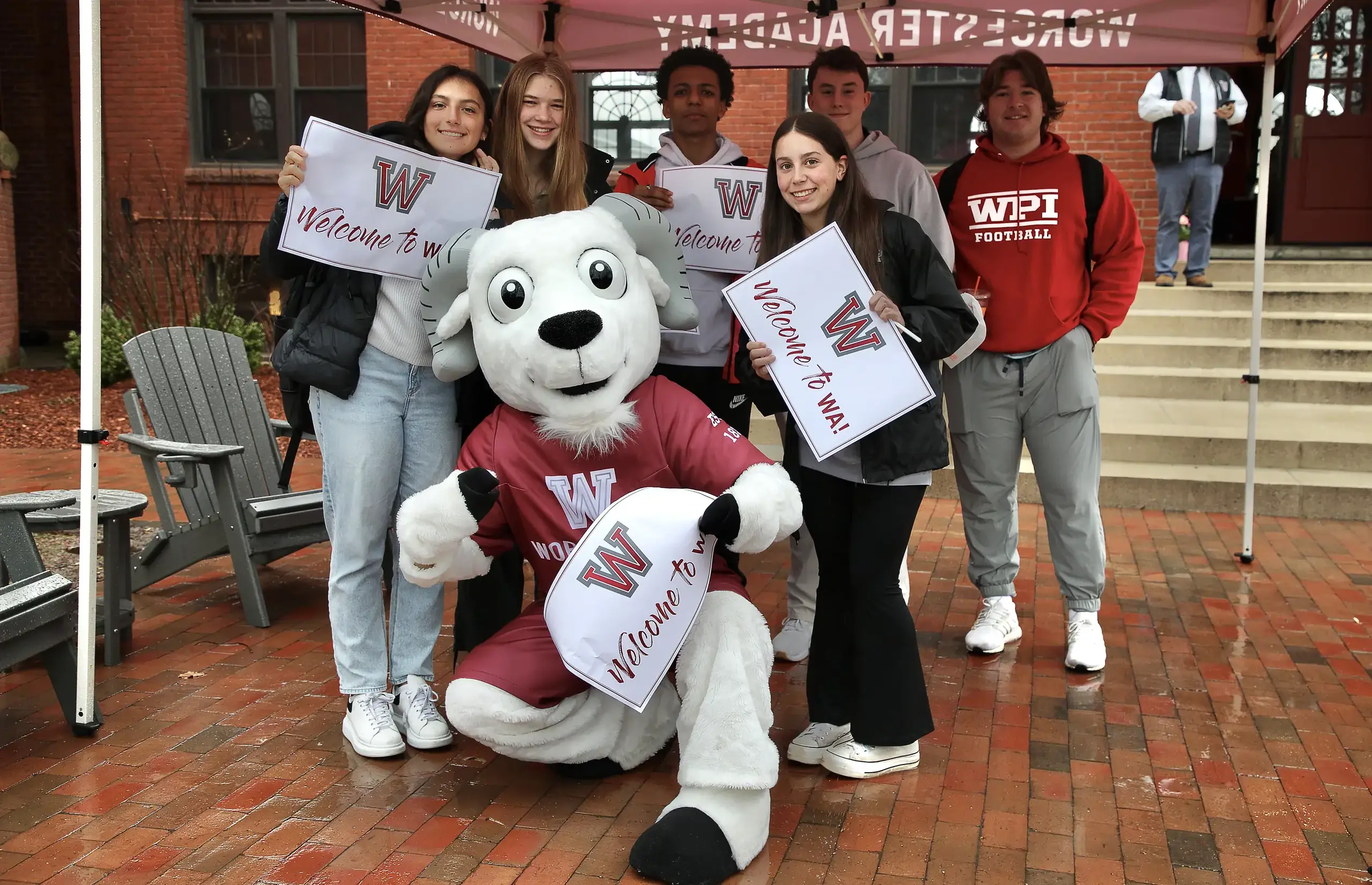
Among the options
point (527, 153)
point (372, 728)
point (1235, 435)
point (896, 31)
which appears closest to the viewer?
point (372, 728)

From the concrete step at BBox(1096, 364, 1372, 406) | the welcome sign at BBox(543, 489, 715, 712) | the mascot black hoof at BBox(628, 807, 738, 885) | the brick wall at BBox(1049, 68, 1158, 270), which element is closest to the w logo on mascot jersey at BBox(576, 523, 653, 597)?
the welcome sign at BBox(543, 489, 715, 712)

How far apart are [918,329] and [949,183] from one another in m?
1.42

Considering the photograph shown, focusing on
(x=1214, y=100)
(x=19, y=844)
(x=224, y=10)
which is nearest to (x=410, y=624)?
(x=19, y=844)

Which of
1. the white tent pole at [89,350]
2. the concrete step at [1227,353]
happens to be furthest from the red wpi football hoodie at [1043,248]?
the concrete step at [1227,353]

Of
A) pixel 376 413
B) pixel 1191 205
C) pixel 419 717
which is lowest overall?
pixel 419 717

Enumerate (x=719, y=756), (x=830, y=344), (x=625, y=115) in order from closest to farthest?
(x=719, y=756) → (x=830, y=344) → (x=625, y=115)

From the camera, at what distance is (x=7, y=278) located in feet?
41.8

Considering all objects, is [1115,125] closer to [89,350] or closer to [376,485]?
[376,485]

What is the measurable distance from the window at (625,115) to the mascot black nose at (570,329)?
942 cm

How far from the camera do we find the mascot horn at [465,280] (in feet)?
11.6

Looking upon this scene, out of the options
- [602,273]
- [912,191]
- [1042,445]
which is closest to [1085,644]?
[1042,445]

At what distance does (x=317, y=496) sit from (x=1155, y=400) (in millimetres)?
5794

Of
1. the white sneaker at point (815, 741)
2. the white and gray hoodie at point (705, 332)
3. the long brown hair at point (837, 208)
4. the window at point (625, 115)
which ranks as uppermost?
the window at point (625, 115)

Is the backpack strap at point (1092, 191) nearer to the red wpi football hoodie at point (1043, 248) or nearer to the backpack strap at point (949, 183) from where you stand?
the red wpi football hoodie at point (1043, 248)
